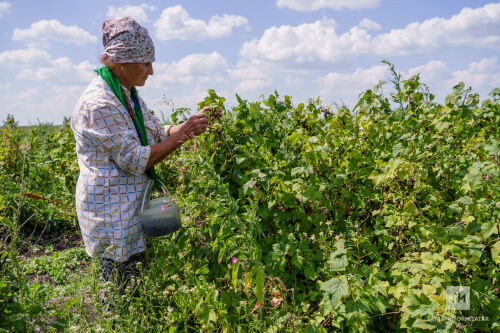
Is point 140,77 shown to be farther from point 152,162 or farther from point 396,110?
point 396,110

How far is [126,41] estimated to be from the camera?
2.24m

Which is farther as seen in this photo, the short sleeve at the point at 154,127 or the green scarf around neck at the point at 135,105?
the short sleeve at the point at 154,127

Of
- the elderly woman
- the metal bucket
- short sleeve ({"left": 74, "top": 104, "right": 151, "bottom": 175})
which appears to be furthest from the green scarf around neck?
the metal bucket

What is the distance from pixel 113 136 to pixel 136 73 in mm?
438

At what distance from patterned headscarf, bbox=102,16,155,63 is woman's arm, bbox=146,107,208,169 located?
18.0 inches

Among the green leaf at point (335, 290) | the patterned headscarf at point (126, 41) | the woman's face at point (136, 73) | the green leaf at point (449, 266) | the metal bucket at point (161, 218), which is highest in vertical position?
Result: the patterned headscarf at point (126, 41)

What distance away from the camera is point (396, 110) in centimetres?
264

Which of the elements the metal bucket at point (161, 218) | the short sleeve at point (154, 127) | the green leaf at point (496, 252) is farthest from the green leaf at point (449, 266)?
Answer: the short sleeve at point (154, 127)

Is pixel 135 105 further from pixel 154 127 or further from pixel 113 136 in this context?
pixel 113 136

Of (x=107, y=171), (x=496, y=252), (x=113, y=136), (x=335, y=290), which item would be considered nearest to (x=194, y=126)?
(x=113, y=136)

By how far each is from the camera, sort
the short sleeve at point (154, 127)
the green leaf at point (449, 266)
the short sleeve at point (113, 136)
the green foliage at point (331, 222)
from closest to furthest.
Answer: the green leaf at point (449, 266) < the green foliage at point (331, 222) < the short sleeve at point (113, 136) < the short sleeve at point (154, 127)

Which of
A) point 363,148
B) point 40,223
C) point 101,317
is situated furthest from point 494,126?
point 40,223

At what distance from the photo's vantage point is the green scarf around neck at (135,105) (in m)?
2.30

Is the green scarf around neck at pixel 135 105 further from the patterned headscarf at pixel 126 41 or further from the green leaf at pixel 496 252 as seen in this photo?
the green leaf at pixel 496 252
